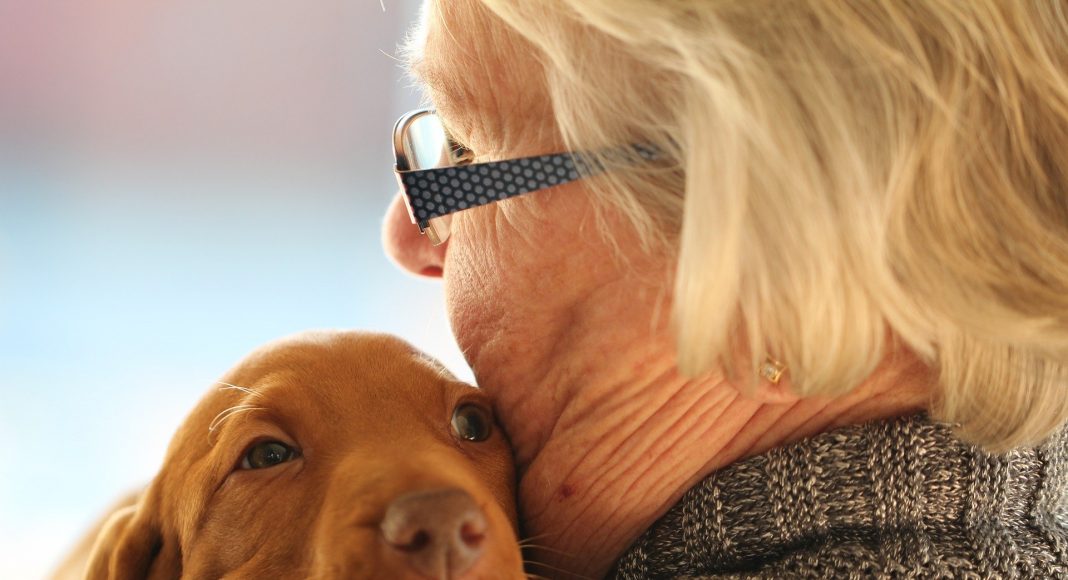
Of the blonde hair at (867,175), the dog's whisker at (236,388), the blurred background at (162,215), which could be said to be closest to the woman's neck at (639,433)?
the blonde hair at (867,175)

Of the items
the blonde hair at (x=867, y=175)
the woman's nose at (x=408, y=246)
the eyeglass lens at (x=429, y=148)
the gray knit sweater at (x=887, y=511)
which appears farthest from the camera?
the woman's nose at (x=408, y=246)

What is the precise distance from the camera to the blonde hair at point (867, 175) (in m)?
1.07

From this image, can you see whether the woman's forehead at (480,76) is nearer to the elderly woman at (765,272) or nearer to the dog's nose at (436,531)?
the elderly woman at (765,272)

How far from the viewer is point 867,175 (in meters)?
1.08

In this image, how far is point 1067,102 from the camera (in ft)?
3.50

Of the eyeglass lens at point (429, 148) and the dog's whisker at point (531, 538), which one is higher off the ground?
the eyeglass lens at point (429, 148)

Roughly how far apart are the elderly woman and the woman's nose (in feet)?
0.70

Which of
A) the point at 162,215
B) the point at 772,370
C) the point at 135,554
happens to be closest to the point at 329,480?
the point at 135,554

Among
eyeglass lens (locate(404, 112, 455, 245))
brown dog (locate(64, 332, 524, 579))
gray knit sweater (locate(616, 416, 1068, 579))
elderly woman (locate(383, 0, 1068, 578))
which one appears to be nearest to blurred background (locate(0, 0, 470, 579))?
eyeglass lens (locate(404, 112, 455, 245))

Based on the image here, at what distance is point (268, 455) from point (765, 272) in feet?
2.16

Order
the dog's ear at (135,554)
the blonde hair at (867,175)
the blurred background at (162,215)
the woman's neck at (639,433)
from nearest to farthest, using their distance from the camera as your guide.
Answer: the blonde hair at (867,175) < the woman's neck at (639,433) < the dog's ear at (135,554) < the blurred background at (162,215)

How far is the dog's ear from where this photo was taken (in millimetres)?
1396

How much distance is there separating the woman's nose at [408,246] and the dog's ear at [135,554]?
0.56 meters

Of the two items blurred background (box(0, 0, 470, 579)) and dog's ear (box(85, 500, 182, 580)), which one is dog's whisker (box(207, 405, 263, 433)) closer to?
dog's ear (box(85, 500, 182, 580))
